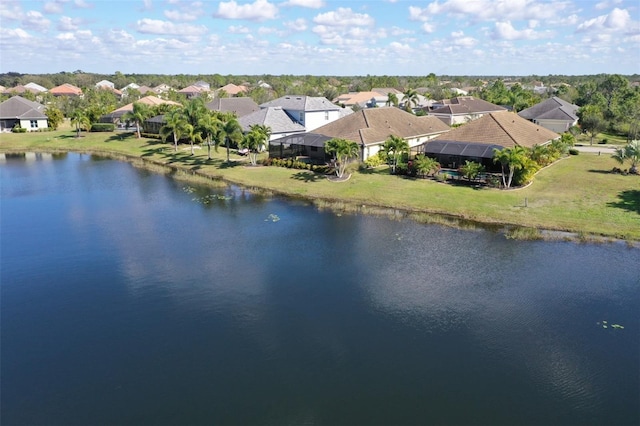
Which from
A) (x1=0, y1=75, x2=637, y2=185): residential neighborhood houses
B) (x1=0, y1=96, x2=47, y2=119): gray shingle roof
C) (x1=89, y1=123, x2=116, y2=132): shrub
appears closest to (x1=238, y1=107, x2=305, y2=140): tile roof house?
(x1=0, y1=75, x2=637, y2=185): residential neighborhood houses

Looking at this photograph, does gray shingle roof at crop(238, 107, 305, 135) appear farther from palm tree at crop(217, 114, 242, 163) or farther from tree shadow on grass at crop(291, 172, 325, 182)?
tree shadow on grass at crop(291, 172, 325, 182)

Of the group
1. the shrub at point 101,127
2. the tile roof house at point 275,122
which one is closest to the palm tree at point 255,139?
the tile roof house at point 275,122

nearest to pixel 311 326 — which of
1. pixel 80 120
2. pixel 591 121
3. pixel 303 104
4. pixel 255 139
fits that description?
pixel 255 139

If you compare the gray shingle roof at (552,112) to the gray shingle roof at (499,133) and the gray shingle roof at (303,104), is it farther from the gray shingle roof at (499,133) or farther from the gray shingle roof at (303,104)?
the gray shingle roof at (303,104)

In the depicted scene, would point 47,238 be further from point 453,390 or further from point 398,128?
point 398,128

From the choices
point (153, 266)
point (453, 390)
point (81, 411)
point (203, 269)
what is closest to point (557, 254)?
point (453, 390)
